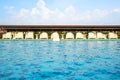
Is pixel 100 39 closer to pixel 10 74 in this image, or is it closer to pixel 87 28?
pixel 87 28

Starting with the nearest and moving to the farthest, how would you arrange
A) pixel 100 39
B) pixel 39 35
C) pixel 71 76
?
pixel 71 76 → pixel 100 39 → pixel 39 35

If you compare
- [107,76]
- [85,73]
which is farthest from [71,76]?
[107,76]

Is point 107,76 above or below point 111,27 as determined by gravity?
below

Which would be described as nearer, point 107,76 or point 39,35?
point 107,76

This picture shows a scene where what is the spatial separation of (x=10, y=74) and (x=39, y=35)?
1882 centimetres

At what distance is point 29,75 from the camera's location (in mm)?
7383

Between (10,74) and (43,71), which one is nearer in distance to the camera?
(10,74)

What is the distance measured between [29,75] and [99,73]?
2.56 meters

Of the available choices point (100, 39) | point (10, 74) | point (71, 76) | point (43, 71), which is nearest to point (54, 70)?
point (43, 71)

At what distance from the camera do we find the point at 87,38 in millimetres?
25828

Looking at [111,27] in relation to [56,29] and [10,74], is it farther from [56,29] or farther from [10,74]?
[10,74]

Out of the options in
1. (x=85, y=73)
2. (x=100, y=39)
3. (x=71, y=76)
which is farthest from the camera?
(x=100, y=39)

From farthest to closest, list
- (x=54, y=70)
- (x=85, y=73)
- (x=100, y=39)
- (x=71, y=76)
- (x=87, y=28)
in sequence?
(x=87, y=28) < (x=100, y=39) < (x=54, y=70) < (x=85, y=73) < (x=71, y=76)

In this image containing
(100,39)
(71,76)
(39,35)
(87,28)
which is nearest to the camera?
(71,76)
